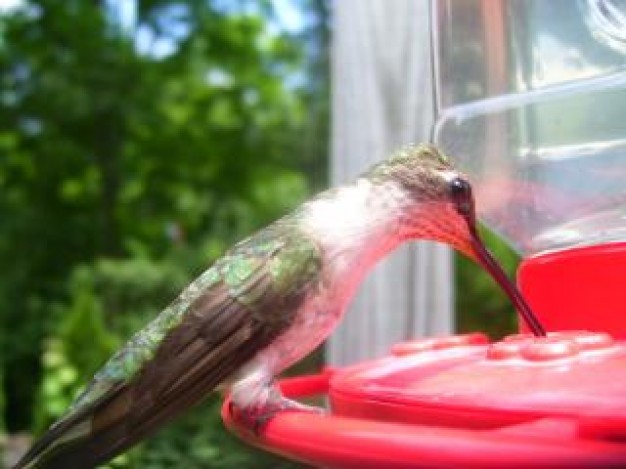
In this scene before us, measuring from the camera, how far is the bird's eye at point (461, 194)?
190 cm

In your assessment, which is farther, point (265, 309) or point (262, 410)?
point (265, 309)

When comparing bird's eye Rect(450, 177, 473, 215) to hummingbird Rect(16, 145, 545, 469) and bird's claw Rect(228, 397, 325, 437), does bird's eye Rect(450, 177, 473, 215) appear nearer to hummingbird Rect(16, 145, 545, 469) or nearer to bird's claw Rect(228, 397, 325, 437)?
hummingbird Rect(16, 145, 545, 469)

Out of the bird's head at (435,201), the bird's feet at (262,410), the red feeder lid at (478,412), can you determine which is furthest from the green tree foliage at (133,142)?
the red feeder lid at (478,412)

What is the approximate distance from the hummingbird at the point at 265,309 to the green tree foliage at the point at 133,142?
7365 millimetres

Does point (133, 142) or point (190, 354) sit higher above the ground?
point (133, 142)

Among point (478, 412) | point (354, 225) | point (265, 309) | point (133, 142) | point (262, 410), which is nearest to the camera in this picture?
point (478, 412)

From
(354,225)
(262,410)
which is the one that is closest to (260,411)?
(262,410)

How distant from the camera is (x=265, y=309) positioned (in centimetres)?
176

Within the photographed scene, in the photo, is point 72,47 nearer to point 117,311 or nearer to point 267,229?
point 117,311

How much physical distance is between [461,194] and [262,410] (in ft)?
1.95

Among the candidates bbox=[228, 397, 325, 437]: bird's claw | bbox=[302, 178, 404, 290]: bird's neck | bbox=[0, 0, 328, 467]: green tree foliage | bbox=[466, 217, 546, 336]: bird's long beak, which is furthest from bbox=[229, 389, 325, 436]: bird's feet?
bbox=[0, 0, 328, 467]: green tree foliage

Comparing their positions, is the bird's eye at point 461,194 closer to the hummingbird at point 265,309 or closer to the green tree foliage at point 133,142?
the hummingbird at point 265,309

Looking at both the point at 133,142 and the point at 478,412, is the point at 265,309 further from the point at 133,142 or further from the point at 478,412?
the point at 133,142

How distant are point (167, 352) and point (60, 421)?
0.24m
